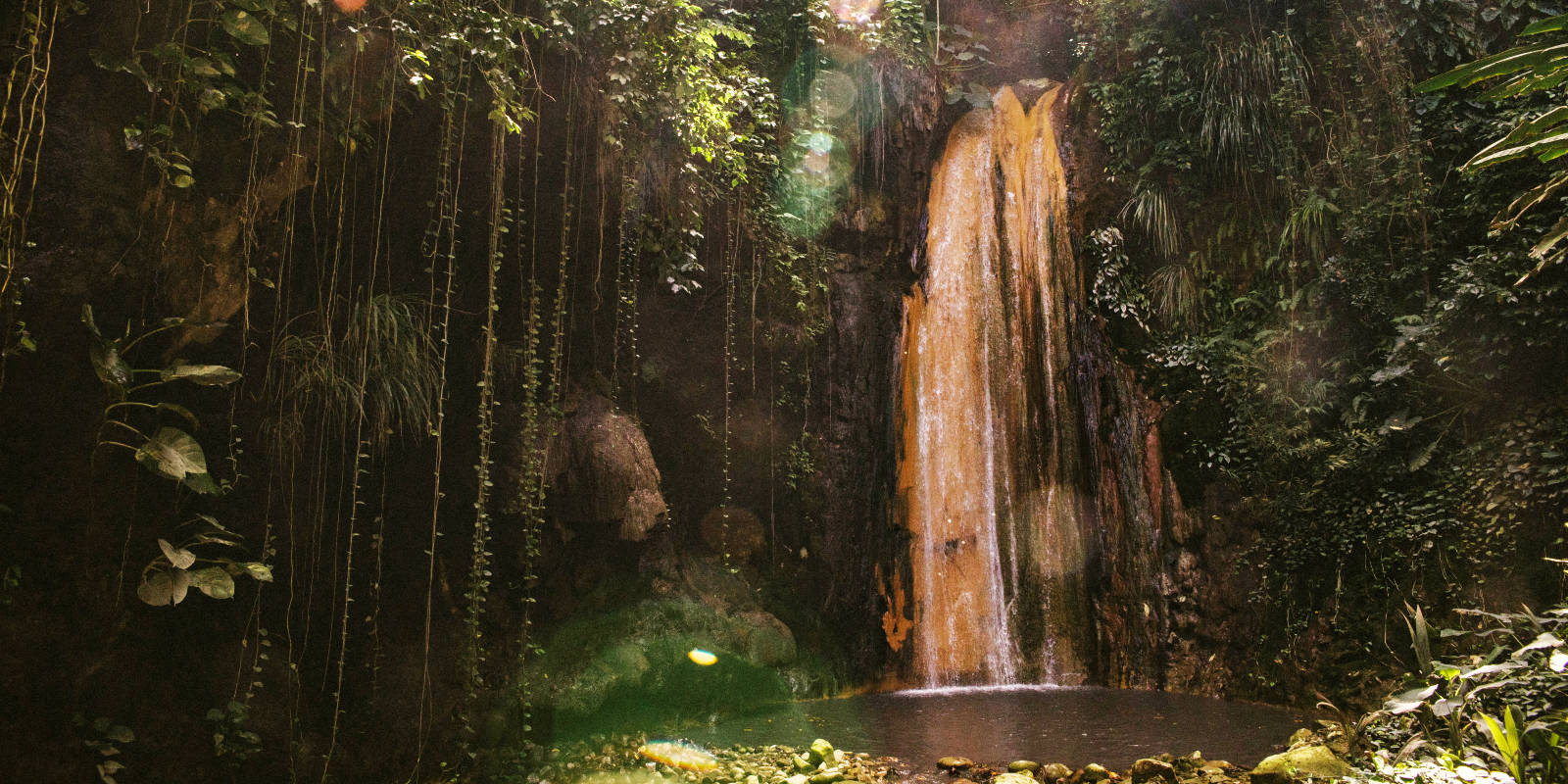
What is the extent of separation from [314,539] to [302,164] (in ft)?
6.16

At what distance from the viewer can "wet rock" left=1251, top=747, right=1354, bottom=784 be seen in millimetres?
4574

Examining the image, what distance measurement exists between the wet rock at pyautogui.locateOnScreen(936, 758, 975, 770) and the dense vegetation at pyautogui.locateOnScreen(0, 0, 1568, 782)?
7.16 ft

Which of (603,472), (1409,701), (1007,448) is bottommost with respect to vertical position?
(1409,701)

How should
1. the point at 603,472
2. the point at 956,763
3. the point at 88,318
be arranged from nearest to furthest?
the point at 88,318 < the point at 956,763 < the point at 603,472

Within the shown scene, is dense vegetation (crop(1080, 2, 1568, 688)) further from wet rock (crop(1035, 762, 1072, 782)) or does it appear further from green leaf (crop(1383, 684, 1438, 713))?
wet rock (crop(1035, 762, 1072, 782))

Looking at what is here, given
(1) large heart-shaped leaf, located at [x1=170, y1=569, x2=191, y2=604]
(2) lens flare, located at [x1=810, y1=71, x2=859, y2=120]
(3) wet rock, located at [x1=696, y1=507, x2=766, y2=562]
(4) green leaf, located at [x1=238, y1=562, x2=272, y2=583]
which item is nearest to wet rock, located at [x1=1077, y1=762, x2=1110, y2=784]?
(3) wet rock, located at [x1=696, y1=507, x2=766, y2=562]

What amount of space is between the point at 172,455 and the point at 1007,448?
25.3 ft

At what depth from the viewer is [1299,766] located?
471 cm

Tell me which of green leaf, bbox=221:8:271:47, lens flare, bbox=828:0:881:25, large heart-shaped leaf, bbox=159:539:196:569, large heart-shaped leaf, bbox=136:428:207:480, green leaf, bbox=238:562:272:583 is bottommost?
green leaf, bbox=238:562:272:583

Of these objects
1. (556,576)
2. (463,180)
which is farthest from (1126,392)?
(463,180)

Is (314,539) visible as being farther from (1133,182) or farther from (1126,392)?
(1133,182)

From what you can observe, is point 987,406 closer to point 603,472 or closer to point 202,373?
point 603,472

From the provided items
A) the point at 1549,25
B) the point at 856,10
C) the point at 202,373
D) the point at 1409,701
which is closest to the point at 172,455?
the point at 202,373

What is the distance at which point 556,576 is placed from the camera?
587cm
